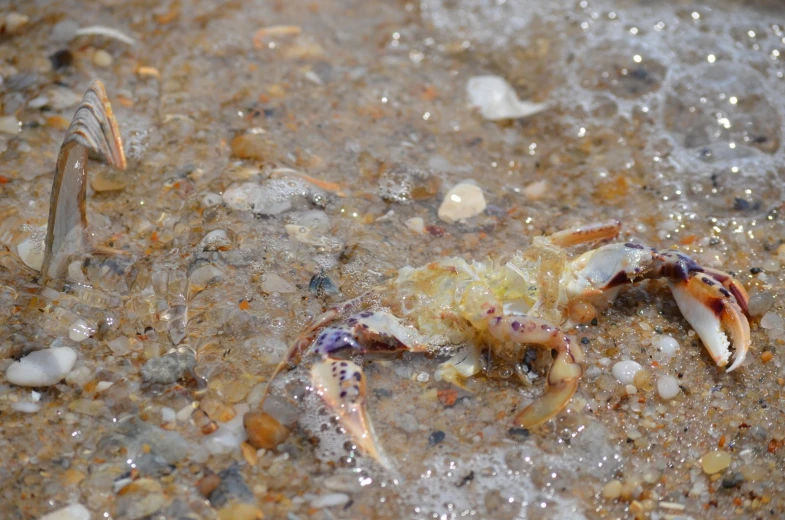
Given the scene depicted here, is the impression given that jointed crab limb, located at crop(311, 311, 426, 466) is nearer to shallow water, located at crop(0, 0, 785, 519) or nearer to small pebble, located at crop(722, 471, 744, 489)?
shallow water, located at crop(0, 0, 785, 519)

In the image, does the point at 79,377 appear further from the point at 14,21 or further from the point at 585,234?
the point at 14,21

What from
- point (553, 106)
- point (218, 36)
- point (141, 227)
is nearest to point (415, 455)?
point (141, 227)

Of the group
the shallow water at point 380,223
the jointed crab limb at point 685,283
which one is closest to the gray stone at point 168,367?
the shallow water at point 380,223

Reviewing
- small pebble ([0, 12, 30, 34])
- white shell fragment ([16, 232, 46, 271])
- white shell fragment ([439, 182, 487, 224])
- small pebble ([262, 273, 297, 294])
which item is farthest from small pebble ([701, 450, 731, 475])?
small pebble ([0, 12, 30, 34])

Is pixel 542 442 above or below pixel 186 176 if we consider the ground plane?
below

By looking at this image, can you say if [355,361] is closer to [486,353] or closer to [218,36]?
[486,353]

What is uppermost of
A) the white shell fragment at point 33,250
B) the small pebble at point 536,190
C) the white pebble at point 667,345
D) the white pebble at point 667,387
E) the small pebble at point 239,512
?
the white shell fragment at point 33,250

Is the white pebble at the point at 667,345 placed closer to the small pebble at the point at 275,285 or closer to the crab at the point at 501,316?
the crab at the point at 501,316
